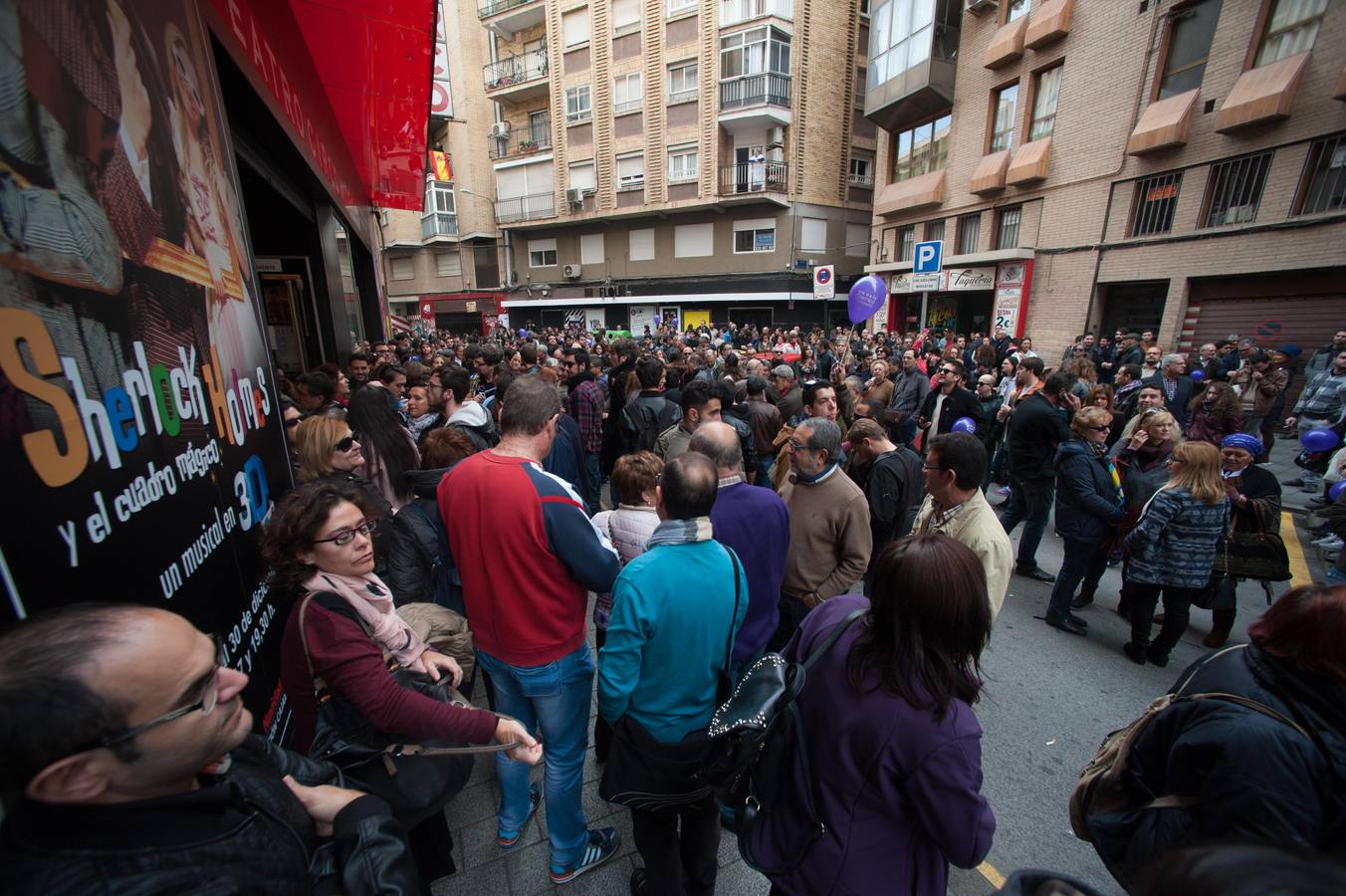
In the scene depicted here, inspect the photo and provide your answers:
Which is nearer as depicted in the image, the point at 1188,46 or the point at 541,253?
the point at 1188,46

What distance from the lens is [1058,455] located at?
4125mm

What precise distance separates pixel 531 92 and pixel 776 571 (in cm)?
3183

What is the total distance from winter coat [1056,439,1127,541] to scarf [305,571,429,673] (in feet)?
14.4

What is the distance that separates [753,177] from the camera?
22.4 metres

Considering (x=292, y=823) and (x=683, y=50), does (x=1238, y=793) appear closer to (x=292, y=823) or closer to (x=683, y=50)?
(x=292, y=823)

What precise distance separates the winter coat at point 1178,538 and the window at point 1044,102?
15.2 m

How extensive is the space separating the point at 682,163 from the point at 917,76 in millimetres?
9992

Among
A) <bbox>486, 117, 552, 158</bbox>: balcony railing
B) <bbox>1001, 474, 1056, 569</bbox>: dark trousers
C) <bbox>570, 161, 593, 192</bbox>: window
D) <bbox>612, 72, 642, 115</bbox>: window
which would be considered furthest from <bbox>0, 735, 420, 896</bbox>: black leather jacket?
<bbox>486, 117, 552, 158</bbox>: balcony railing

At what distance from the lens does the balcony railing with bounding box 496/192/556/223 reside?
2747 cm

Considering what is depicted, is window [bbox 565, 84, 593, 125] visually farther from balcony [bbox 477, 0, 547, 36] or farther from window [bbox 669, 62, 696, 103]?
balcony [bbox 477, 0, 547, 36]

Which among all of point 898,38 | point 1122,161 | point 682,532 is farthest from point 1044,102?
point 682,532

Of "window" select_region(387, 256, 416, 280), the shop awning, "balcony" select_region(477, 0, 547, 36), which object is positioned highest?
"balcony" select_region(477, 0, 547, 36)

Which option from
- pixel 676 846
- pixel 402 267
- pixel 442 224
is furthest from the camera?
pixel 402 267

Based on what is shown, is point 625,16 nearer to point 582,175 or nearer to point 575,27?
point 575,27
